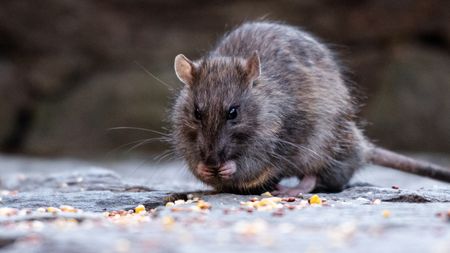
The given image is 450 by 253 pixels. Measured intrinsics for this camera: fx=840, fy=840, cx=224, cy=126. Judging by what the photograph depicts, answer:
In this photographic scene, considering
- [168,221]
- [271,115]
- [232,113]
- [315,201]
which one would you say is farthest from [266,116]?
[168,221]

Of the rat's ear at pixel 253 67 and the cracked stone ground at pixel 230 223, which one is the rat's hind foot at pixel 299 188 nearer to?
the cracked stone ground at pixel 230 223

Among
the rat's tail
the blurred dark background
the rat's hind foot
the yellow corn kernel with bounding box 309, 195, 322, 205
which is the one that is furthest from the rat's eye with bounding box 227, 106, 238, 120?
the blurred dark background

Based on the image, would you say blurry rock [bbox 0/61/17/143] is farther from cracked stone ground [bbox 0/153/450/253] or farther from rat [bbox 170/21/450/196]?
cracked stone ground [bbox 0/153/450/253]

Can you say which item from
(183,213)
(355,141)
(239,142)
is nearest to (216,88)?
(239,142)

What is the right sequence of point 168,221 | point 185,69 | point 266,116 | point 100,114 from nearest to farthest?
point 168,221 < point 266,116 < point 185,69 < point 100,114

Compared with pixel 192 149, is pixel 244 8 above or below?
above

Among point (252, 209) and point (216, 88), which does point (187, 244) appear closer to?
point (252, 209)

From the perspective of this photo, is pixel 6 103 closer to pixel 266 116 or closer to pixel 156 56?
pixel 156 56

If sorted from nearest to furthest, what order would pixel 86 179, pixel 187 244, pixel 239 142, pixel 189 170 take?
pixel 187 244
pixel 239 142
pixel 189 170
pixel 86 179
